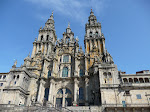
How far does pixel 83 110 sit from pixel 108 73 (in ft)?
38.3

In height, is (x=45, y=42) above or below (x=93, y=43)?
above

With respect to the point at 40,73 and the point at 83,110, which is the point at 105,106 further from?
the point at 40,73

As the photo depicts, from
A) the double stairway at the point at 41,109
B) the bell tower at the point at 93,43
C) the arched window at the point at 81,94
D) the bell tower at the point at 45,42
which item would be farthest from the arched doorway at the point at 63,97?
the bell tower at the point at 45,42

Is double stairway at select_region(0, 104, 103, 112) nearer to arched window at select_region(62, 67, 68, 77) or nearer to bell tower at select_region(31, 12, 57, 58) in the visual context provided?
arched window at select_region(62, 67, 68, 77)

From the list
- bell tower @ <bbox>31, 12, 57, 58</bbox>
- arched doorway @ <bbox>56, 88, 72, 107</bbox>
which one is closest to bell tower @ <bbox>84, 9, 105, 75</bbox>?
arched doorway @ <bbox>56, 88, 72, 107</bbox>

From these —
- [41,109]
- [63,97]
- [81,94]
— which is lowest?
[41,109]

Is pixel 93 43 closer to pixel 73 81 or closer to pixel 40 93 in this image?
pixel 73 81

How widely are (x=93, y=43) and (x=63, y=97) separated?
21145 millimetres

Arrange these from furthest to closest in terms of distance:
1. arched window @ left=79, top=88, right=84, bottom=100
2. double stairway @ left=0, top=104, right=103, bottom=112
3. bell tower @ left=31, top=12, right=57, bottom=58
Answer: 1. bell tower @ left=31, top=12, right=57, bottom=58
2. arched window @ left=79, top=88, right=84, bottom=100
3. double stairway @ left=0, top=104, right=103, bottom=112

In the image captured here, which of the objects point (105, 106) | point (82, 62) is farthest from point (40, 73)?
point (105, 106)

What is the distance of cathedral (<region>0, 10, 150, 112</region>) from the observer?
3162 cm

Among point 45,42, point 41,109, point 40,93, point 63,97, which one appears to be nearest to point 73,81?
point 63,97

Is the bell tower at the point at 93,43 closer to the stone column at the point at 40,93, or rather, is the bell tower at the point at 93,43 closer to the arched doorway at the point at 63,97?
the arched doorway at the point at 63,97

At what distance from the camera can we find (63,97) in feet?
129
